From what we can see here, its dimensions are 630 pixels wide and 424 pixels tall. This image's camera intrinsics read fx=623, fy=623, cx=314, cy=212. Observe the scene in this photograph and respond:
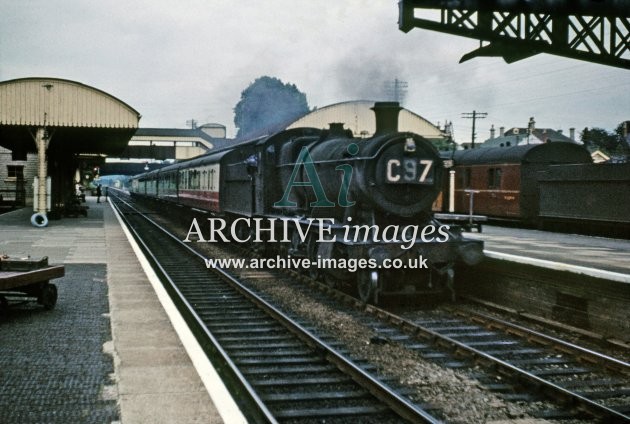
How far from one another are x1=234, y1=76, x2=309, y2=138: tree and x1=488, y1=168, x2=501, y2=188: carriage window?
52.6 meters

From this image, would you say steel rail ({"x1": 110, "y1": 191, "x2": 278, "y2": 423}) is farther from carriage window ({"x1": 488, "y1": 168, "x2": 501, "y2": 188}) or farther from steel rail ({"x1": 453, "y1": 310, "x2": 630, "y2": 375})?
carriage window ({"x1": 488, "y1": 168, "x2": 501, "y2": 188})

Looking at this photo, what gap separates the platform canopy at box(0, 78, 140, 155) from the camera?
69.5 ft

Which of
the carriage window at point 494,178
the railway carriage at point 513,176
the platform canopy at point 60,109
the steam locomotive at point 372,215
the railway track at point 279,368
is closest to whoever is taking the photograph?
the railway track at point 279,368

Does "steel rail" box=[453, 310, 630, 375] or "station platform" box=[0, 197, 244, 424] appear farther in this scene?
"steel rail" box=[453, 310, 630, 375]

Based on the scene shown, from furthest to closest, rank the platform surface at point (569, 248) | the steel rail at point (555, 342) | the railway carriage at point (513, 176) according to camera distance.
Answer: the railway carriage at point (513, 176)
the platform surface at point (569, 248)
the steel rail at point (555, 342)

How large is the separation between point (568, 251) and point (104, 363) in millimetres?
10222

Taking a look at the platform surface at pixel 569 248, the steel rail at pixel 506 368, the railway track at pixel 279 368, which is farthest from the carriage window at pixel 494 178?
the steel rail at pixel 506 368

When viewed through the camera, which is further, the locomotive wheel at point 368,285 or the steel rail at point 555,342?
the locomotive wheel at point 368,285

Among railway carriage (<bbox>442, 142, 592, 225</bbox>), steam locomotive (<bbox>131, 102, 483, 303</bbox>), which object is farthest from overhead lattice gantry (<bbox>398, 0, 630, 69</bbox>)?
railway carriage (<bbox>442, 142, 592, 225</bbox>)

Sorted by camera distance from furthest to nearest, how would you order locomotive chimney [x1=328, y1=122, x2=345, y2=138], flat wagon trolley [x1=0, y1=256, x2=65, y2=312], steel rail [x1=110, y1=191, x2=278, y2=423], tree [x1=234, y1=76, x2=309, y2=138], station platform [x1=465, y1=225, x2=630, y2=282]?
tree [x1=234, y1=76, x2=309, y2=138] < locomotive chimney [x1=328, y1=122, x2=345, y2=138] < station platform [x1=465, y1=225, x2=630, y2=282] < flat wagon trolley [x1=0, y1=256, x2=65, y2=312] < steel rail [x1=110, y1=191, x2=278, y2=423]

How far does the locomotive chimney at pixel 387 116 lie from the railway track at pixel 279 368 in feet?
11.1

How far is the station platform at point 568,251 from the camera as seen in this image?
9727 millimetres

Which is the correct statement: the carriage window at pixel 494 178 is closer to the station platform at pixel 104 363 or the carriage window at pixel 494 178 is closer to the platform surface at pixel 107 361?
the platform surface at pixel 107 361

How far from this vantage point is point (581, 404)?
5293 mm
